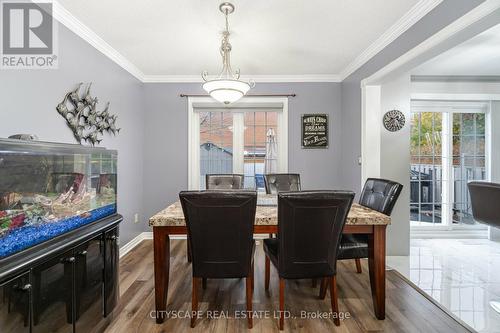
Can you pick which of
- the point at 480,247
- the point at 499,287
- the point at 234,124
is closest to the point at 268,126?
the point at 234,124

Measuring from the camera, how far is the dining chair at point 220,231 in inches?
65.7

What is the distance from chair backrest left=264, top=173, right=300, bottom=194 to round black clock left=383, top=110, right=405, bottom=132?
1.26 m

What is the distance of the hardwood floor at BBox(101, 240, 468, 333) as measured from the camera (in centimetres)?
189

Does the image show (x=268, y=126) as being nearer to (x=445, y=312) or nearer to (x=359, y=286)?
(x=359, y=286)

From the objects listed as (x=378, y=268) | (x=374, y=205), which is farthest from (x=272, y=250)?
(x=374, y=205)

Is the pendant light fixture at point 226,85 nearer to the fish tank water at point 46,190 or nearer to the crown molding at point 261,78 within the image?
the fish tank water at point 46,190

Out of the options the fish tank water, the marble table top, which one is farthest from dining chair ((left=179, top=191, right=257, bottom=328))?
the fish tank water

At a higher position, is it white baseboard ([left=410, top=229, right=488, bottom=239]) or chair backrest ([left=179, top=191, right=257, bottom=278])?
chair backrest ([left=179, top=191, right=257, bottom=278])

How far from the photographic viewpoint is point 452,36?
6.09ft

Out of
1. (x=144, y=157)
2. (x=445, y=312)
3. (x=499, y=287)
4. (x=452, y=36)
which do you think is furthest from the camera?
(x=144, y=157)

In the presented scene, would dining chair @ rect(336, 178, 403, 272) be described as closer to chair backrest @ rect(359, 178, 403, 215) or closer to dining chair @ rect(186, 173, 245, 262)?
chair backrest @ rect(359, 178, 403, 215)

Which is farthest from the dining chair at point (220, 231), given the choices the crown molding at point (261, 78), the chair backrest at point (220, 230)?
the crown molding at point (261, 78)

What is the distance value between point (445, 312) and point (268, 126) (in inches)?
116

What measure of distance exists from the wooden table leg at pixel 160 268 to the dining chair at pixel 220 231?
258 millimetres
